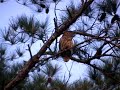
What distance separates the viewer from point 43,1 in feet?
6.46

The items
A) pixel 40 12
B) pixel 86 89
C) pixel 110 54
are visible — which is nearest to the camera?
pixel 110 54

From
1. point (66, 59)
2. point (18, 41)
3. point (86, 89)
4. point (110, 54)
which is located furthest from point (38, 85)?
point (110, 54)

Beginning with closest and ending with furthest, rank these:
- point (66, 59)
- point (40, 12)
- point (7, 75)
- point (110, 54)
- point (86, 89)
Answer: point (110, 54)
point (66, 59)
point (86, 89)
point (40, 12)
point (7, 75)

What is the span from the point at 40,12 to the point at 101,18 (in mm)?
466

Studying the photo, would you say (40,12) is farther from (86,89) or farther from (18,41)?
(86,89)

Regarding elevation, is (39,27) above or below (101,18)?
below

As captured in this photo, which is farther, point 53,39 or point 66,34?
point 66,34

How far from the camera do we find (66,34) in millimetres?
1784

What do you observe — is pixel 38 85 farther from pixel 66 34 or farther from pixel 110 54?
pixel 110 54

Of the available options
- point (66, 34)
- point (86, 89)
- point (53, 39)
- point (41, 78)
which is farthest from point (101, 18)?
point (41, 78)

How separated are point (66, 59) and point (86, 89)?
30 centimetres

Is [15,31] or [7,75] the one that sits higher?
[15,31]

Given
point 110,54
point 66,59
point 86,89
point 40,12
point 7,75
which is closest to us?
point 110,54

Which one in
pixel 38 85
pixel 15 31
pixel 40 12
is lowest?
pixel 38 85
